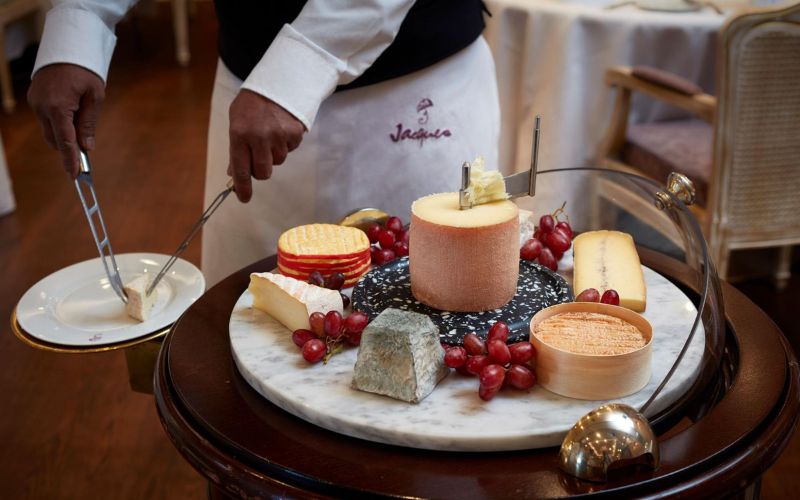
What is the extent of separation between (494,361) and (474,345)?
37 mm

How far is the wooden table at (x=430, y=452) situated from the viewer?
2.62 feet

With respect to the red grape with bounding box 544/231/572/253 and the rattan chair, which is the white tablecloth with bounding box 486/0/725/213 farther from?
the red grape with bounding box 544/231/572/253

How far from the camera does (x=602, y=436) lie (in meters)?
0.78

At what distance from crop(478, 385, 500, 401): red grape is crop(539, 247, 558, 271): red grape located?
1.17 feet

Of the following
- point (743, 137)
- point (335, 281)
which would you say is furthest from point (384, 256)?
point (743, 137)

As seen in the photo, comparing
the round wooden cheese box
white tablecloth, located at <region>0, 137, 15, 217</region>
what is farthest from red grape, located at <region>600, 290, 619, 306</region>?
white tablecloth, located at <region>0, 137, 15, 217</region>

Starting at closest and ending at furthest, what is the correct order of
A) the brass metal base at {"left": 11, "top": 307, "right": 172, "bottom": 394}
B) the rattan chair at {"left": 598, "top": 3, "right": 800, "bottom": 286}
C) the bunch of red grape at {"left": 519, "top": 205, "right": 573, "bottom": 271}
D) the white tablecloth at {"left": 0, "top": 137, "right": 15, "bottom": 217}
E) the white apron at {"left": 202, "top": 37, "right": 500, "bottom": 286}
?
1. the brass metal base at {"left": 11, "top": 307, "right": 172, "bottom": 394}
2. the bunch of red grape at {"left": 519, "top": 205, "right": 573, "bottom": 271}
3. the white apron at {"left": 202, "top": 37, "right": 500, "bottom": 286}
4. the rattan chair at {"left": 598, "top": 3, "right": 800, "bottom": 286}
5. the white tablecloth at {"left": 0, "top": 137, "right": 15, "bottom": 217}

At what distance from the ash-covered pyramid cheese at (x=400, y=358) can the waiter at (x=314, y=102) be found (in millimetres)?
381

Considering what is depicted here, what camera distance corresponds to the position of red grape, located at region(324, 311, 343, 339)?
1.00 m

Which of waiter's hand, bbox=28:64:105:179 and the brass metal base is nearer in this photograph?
the brass metal base

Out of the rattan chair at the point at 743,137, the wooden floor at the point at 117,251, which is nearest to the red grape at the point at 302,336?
the wooden floor at the point at 117,251

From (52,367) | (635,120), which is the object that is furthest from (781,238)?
(52,367)

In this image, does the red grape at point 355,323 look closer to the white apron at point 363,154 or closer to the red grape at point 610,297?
the red grape at point 610,297

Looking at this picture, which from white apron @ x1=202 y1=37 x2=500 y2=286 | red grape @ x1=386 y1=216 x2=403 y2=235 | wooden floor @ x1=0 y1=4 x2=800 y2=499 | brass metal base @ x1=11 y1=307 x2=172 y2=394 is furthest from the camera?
wooden floor @ x1=0 y1=4 x2=800 y2=499
